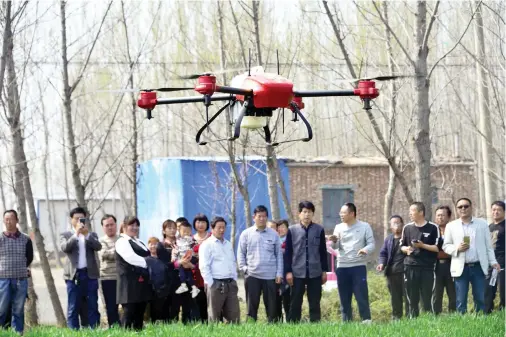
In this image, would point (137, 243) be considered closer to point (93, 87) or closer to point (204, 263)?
point (204, 263)

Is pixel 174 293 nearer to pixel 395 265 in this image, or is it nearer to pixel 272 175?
pixel 395 265

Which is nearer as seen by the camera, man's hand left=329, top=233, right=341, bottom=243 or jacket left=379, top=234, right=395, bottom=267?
man's hand left=329, top=233, right=341, bottom=243

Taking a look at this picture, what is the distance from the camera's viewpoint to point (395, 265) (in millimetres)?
14984

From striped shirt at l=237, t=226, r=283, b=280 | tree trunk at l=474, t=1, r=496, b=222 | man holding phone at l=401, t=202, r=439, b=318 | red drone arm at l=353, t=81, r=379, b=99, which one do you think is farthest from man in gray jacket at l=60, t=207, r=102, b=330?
tree trunk at l=474, t=1, r=496, b=222

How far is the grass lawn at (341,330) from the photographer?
35.6ft

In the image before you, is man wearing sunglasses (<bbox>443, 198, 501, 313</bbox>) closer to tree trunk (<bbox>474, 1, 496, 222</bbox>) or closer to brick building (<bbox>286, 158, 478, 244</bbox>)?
tree trunk (<bbox>474, 1, 496, 222</bbox>)

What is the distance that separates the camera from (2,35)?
50.1 feet

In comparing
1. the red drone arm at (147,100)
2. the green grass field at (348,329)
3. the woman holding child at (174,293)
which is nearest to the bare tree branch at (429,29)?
the green grass field at (348,329)

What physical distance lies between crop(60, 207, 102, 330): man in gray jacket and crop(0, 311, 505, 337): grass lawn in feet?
5.76

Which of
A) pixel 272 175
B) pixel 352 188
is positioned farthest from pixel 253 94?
pixel 352 188

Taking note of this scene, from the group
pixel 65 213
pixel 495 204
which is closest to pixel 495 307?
pixel 495 204

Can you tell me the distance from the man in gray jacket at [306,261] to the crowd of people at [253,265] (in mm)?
14

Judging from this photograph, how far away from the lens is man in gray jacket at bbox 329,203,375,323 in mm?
13953

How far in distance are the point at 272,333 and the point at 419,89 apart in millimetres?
5965
